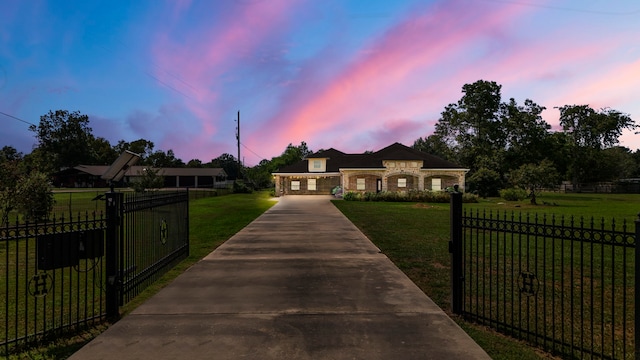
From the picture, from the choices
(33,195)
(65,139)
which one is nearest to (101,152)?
(65,139)

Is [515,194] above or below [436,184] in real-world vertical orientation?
below

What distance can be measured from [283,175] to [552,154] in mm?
42024

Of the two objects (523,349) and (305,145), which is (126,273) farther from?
(305,145)

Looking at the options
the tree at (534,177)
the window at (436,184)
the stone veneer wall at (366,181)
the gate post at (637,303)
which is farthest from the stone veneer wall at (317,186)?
the gate post at (637,303)

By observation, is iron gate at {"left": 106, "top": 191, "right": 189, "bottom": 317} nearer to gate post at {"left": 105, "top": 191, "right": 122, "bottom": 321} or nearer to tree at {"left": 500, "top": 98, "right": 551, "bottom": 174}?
gate post at {"left": 105, "top": 191, "right": 122, "bottom": 321}

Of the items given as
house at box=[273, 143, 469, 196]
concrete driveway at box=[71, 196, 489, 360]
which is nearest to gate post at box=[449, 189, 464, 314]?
concrete driveway at box=[71, 196, 489, 360]

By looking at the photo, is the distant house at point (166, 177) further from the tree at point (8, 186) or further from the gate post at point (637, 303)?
the gate post at point (637, 303)

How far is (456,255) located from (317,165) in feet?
134

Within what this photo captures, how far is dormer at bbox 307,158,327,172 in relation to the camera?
46.1 m

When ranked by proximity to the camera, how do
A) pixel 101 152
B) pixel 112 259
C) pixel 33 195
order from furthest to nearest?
1. pixel 101 152
2. pixel 33 195
3. pixel 112 259

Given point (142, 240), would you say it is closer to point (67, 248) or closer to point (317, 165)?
point (67, 248)

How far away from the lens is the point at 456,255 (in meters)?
5.45

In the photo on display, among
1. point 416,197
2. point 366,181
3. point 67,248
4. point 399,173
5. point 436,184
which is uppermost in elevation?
point 399,173

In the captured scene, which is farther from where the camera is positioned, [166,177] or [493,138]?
[166,177]
